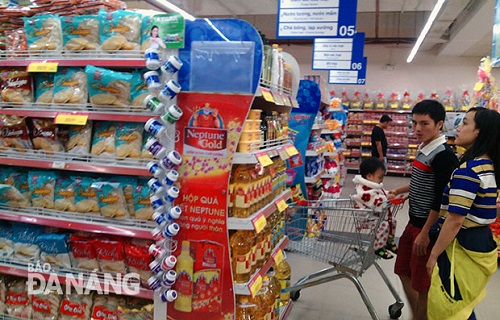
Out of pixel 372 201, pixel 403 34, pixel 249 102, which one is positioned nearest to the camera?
pixel 249 102

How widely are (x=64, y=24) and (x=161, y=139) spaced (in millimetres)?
1083

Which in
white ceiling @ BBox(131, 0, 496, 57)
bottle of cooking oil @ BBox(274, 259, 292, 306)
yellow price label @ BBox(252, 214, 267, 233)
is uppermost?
white ceiling @ BBox(131, 0, 496, 57)

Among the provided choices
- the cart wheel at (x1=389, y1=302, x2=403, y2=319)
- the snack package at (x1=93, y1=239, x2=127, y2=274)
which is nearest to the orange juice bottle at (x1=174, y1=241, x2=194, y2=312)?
the snack package at (x1=93, y1=239, x2=127, y2=274)

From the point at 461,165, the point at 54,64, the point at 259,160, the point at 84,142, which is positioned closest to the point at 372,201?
the point at 461,165

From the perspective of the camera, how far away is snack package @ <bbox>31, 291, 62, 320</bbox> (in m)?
2.96

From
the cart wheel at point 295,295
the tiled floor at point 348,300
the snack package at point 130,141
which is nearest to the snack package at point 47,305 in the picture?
the snack package at point 130,141

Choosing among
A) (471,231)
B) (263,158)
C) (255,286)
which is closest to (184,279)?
(255,286)

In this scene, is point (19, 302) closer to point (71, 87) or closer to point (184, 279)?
point (184, 279)

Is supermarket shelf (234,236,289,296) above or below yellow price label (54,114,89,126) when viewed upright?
below

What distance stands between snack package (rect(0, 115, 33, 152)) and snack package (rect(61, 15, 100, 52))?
66 cm

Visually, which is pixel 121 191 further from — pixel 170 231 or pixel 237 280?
pixel 237 280

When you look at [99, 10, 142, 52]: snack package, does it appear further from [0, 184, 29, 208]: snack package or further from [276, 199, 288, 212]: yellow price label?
[276, 199, 288, 212]: yellow price label

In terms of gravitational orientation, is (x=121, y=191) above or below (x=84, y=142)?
below

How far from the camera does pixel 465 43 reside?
42.3 feet
